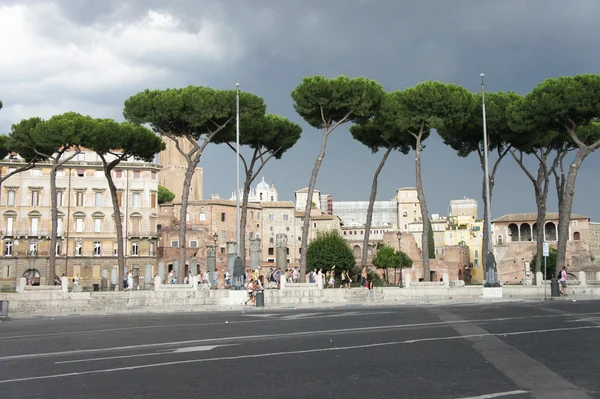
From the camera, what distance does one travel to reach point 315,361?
9.49m

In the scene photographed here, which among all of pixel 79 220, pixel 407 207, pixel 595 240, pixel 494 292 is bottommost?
pixel 494 292

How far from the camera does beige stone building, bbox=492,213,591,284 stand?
84.2 m

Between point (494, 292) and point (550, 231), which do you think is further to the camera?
point (550, 231)

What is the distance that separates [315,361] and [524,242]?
85590mm

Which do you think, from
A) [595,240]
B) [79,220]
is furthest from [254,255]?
[595,240]

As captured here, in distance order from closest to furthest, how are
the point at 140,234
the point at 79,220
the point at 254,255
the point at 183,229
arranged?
1. the point at 183,229
2. the point at 254,255
3. the point at 79,220
4. the point at 140,234

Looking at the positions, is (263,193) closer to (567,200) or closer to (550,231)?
(550,231)

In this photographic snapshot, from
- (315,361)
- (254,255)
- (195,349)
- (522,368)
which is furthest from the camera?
(254,255)

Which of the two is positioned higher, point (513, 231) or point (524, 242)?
point (513, 231)

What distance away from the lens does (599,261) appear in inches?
3425

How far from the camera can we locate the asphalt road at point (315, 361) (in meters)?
7.35

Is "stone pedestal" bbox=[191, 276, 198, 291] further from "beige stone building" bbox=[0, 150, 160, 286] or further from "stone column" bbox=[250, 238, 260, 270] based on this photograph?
"beige stone building" bbox=[0, 150, 160, 286]

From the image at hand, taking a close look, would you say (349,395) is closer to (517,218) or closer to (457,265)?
(457,265)

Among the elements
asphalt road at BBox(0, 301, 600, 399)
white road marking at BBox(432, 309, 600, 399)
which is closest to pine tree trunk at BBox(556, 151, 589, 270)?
asphalt road at BBox(0, 301, 600, 399)
